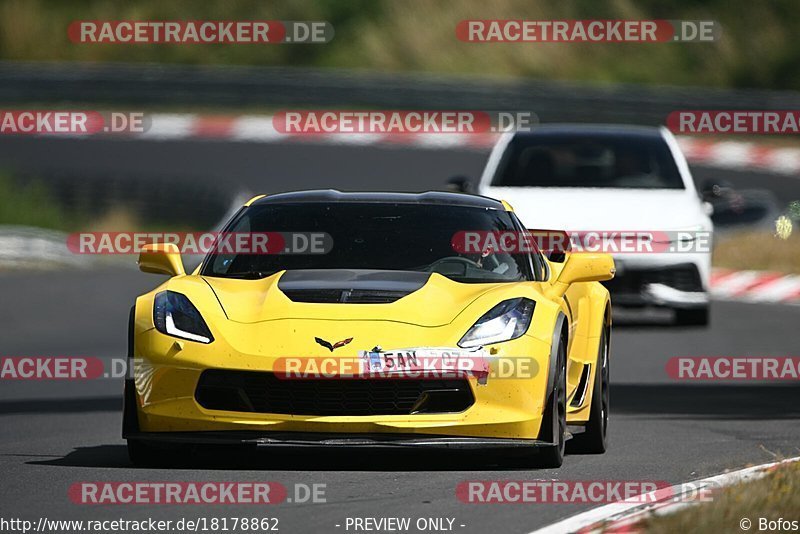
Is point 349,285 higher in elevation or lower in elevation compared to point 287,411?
higher

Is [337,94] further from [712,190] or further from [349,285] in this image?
[349,285]

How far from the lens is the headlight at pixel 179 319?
29.3ft

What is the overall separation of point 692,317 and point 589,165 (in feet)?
5.26

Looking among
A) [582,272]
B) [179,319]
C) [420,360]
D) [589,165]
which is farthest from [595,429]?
[589,165]

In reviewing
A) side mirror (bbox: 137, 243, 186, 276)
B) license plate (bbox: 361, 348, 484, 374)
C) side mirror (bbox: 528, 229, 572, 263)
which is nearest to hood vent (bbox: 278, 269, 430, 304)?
license plate (bbox: 361, 348, 484, 374)

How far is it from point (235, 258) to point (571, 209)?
776cm

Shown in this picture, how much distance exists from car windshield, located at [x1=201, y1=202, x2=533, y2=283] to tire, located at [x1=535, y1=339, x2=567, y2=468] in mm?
619

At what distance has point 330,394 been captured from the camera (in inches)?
344

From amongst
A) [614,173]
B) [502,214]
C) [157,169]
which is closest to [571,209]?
[614,173]

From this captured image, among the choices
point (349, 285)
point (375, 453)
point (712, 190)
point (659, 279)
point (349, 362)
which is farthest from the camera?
point (712, 190)

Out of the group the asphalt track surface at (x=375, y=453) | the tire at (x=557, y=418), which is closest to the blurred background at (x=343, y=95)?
the asphalt track surface at (x=375, y=453)

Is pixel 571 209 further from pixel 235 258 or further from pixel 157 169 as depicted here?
pixel 157 169

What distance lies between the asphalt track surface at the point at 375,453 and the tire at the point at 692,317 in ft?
0.45

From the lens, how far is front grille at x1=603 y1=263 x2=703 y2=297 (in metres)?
17.4
